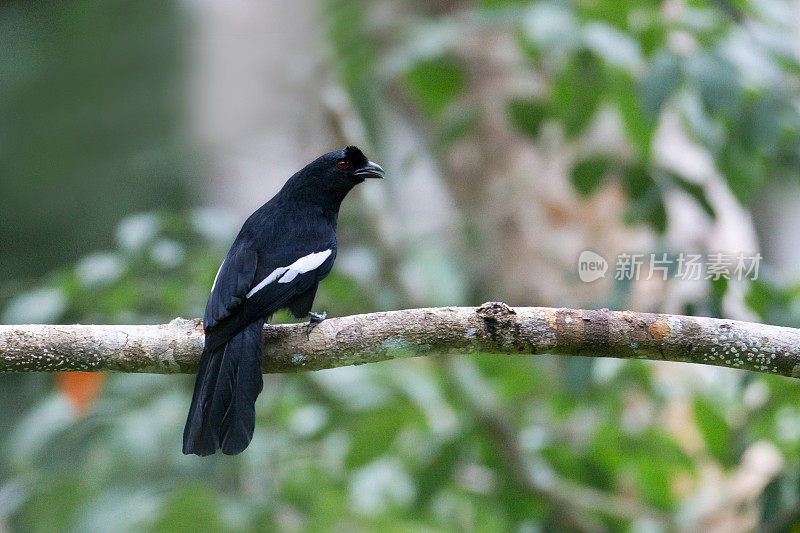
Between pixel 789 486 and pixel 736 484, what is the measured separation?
1471 mm

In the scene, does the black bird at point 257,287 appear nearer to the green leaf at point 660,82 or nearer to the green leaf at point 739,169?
the green leaf at point 660,82

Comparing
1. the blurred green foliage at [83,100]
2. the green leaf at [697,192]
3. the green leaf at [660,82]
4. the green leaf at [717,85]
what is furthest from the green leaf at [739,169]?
the blurred green foliage at [83,100]

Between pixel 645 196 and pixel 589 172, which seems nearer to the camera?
pixel 645 196

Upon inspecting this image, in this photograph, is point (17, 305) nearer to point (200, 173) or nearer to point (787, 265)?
point (200, 173)

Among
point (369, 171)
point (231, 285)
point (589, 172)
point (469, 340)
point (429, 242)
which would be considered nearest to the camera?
point (469, 340)

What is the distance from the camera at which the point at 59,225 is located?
18.5 feet

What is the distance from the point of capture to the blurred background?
125 inches

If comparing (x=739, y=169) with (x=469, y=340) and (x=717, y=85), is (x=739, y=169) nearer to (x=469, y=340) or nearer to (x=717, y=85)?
(x=717, y=85)

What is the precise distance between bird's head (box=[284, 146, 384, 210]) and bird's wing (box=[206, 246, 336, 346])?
0.25m

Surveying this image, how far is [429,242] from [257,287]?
2.04 metres

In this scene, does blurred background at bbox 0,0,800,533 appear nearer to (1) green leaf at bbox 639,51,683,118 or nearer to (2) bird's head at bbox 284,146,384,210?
(1) green leaf at bbox 639,51,683,118

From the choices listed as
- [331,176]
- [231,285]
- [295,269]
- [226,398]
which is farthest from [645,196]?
[226,398]

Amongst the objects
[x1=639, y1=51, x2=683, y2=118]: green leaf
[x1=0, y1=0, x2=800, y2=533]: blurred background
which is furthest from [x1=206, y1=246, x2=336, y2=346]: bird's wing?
[x1=639, y1=51, x2=683, y2=118]: green leaf

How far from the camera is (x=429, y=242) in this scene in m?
4.23
